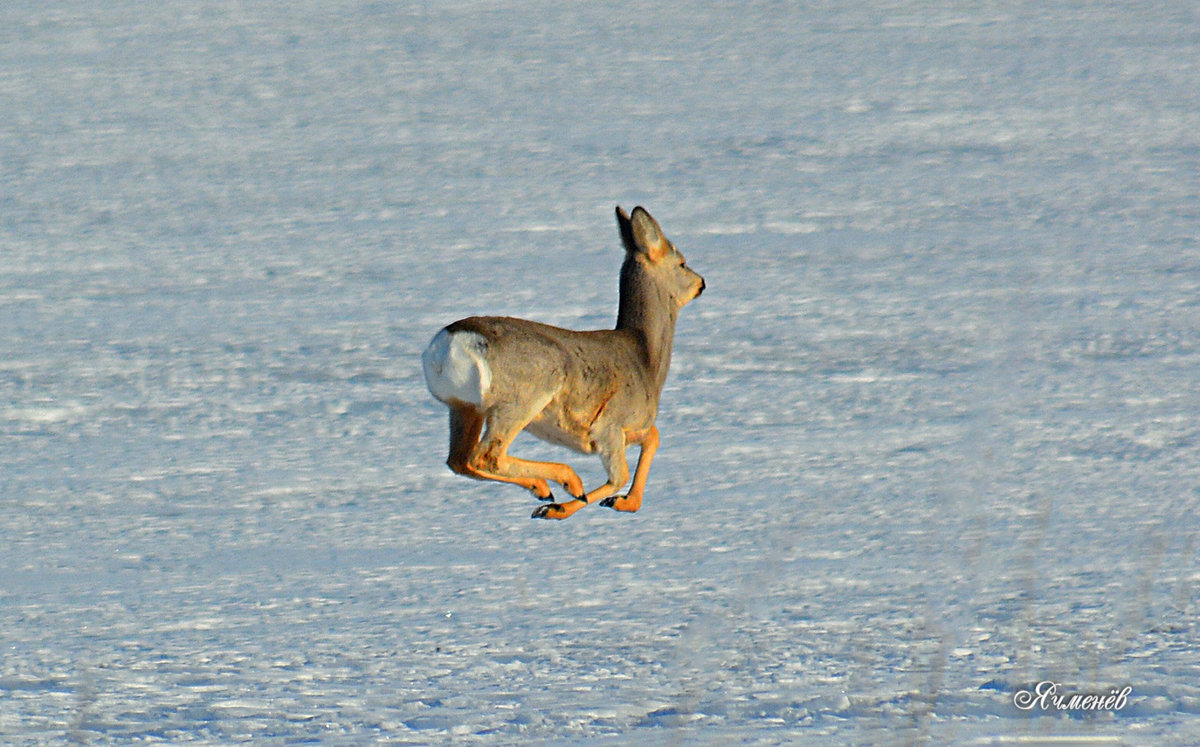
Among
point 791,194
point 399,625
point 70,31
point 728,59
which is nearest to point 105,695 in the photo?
point 399,625

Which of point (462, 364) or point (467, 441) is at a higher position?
point (462, 364)

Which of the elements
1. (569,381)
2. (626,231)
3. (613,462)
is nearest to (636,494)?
(613,462)

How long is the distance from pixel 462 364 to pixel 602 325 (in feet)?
9.32

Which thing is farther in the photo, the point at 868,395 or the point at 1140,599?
the point at 868,395

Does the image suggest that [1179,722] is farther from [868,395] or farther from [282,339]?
[282,339]

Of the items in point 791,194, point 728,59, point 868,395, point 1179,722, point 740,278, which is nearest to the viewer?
point 1179,722

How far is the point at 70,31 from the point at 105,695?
844 centimetres

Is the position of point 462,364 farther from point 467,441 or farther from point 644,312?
point 644,312

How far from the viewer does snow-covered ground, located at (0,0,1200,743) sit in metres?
3.80

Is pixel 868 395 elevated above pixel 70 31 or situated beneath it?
situated beneath

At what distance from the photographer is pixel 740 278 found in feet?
23.5

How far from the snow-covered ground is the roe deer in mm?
369

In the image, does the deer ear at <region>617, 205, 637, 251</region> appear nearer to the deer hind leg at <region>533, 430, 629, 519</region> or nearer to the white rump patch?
the deer hind leg at <region>533, 430, 629, 519</region>

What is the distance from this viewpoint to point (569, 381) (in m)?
3.96
